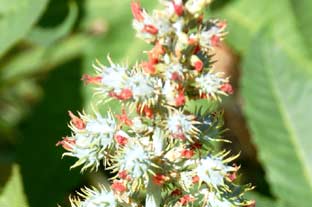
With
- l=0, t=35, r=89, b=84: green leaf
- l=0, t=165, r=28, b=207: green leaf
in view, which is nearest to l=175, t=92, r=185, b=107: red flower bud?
l=0, t=165, r=28, b=207: green leaf

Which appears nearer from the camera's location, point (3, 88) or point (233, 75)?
point (3, 88)

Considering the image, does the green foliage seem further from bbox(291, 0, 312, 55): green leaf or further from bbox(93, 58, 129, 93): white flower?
bbox(93, 58, 129, 93): white flower

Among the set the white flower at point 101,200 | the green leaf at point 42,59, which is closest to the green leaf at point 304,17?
the green leaf at point 42,59

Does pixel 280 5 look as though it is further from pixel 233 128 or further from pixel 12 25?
pixel 12 25

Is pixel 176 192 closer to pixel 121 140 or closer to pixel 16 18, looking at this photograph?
pixel 121 140

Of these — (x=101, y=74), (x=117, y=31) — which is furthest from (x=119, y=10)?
(x=101, y=74)
